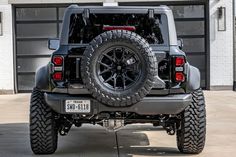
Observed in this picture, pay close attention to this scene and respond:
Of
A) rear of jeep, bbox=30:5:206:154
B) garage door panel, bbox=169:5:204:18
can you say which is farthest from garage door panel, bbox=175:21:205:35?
rear of jeep, bbox=30:5:206:154

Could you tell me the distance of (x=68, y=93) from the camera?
6.57 m

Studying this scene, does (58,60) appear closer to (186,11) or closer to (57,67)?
(57,67)

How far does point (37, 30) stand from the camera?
1867 centimetres

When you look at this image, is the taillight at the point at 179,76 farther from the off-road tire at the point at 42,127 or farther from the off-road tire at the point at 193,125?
the off-road tire at the point at 42,127

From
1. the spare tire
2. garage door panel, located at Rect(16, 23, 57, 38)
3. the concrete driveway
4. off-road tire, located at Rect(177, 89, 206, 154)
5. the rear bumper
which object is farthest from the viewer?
garage door panel, located at Rect(16, 23, 57, 38)

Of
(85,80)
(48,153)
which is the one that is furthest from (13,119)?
(85,80)

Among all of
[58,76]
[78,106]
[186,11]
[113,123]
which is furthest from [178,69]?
[186,11]

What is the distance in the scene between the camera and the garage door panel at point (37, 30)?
1864 centimetres

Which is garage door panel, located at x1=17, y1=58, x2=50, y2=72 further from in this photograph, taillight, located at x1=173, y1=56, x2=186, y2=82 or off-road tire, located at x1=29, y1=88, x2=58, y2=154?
taillight, located at x1=173, y1=56, x2=186, y2=82

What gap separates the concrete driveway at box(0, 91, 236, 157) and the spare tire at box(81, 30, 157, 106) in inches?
46.0

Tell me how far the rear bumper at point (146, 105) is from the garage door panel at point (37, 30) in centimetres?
1229

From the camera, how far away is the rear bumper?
638 centimetres

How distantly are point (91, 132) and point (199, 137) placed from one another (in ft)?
9.23

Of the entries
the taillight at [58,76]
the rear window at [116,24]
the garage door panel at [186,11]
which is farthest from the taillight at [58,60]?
the garage door panel at [186,11]
